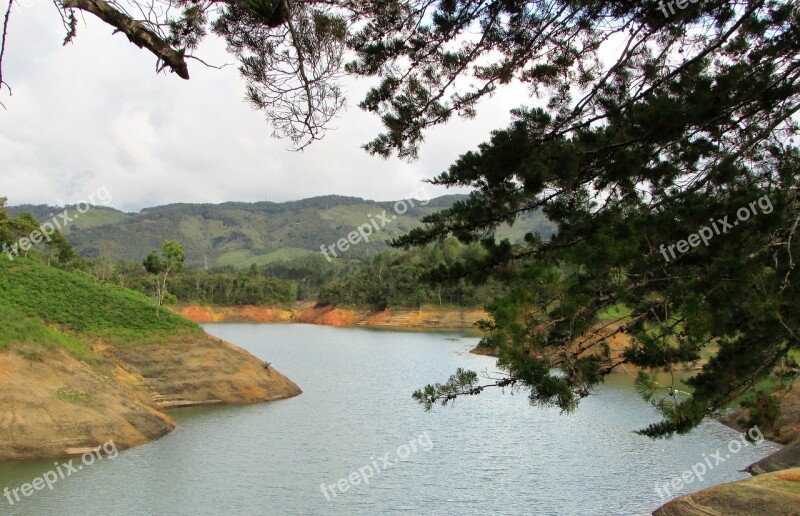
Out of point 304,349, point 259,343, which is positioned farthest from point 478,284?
point 259,343

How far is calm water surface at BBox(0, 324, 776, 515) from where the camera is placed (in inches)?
532

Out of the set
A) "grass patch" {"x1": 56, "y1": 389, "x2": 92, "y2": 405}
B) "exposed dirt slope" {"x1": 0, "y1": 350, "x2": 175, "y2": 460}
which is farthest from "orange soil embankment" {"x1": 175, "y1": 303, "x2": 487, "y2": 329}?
"grass patch" {"x1": 56, "y1": 389, "x2": 92, "y2": 405}

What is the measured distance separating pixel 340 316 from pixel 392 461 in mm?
64656

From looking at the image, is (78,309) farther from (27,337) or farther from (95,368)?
(27,337)

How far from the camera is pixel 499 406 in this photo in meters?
24.3

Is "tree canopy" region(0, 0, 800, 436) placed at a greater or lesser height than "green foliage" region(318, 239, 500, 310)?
lesser

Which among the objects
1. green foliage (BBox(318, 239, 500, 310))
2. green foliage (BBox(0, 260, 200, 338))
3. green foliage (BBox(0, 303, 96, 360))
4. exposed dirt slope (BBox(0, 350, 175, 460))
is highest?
green foliage (BBox(318, 239, 500, 310))

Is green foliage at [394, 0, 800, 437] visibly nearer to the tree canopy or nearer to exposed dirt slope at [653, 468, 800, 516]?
the tree canopy

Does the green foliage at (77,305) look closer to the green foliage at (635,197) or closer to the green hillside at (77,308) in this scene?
the green hillside at (77,308)

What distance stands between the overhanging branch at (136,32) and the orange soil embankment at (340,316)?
6355 centimetres

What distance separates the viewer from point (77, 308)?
23.8 meters

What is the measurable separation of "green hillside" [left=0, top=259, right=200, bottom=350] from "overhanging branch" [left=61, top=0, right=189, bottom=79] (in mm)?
18973

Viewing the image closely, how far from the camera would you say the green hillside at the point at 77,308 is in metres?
22.4

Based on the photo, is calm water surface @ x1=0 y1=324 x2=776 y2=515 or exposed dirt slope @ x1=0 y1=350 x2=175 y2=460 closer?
calm water surface @ x1=0 y1=324 x2=776 y2=515
